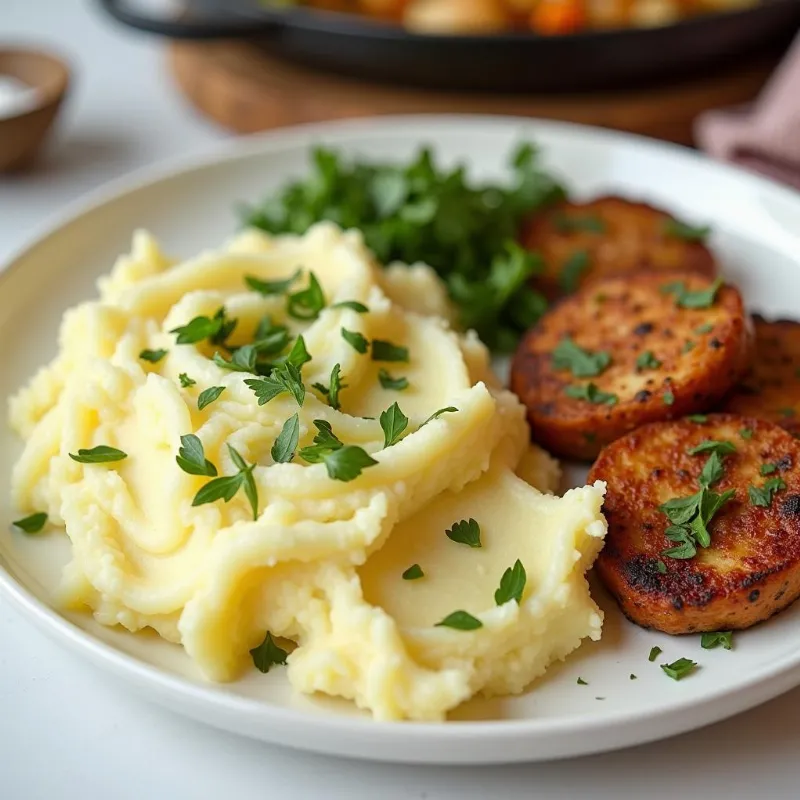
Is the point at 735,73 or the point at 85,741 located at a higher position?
the point at 735,73

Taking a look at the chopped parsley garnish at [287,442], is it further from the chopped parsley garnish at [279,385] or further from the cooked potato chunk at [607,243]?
the cooked potato chunk at [607,243]

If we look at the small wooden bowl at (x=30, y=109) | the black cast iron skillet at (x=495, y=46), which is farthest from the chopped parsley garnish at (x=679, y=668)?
the small wooden bowl at (x=30, y=109)

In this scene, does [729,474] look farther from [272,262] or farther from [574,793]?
[272,262]

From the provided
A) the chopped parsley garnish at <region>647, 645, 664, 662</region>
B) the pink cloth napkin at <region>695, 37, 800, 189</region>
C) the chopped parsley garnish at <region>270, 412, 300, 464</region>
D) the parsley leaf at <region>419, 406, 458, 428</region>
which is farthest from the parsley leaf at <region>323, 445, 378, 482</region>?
the pink cloth napkin at <region>695, 37, 800, 189</region>

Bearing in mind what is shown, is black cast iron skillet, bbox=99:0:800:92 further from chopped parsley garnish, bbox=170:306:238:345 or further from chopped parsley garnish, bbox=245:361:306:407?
chopped parsley garnish, bbox=245:361:306:407

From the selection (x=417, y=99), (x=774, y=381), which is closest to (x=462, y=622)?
(x=774, y=381)

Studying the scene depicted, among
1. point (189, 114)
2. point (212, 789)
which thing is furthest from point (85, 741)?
point (189, 114)
